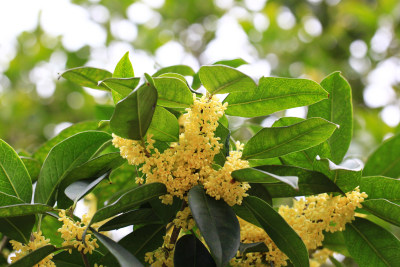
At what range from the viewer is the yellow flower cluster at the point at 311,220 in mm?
999

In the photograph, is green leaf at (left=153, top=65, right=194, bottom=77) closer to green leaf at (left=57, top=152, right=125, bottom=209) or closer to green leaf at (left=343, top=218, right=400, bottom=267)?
green leaf at (left=57, top=152, right=125, bottom=209)

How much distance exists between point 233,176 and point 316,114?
387 millimetres

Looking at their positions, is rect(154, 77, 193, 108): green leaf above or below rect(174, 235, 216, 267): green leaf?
above

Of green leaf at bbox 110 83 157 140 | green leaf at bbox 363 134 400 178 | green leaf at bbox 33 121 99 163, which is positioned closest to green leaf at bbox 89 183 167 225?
green leaf at bbox 110 83 157 140

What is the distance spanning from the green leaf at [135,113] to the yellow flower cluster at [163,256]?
264mm

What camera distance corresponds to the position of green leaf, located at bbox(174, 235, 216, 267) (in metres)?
0.92

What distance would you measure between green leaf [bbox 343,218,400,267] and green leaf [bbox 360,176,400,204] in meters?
0.09

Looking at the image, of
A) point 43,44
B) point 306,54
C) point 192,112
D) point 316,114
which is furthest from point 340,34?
point 192,112

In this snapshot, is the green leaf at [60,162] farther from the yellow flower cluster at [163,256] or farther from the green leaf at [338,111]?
the green leaf at [338,111]

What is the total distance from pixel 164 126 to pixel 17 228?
39 centimetres

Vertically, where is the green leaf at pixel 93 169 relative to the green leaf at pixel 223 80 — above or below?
below

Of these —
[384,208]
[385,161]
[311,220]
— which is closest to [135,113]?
[311,220]

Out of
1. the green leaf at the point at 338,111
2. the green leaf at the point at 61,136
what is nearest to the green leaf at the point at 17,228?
the green leaf at the point at 61,136

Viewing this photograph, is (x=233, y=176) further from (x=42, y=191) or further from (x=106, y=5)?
(x=106, y=5)
